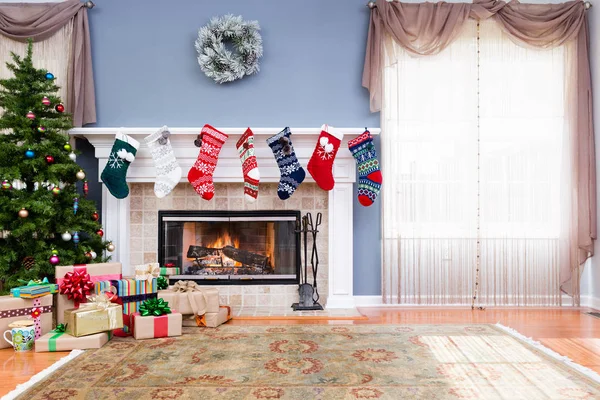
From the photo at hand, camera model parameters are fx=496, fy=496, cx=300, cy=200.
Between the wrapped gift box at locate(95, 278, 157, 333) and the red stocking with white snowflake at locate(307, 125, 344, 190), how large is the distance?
1382 mm

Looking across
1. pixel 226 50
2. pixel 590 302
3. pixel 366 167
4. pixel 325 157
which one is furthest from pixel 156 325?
pixel 590 302

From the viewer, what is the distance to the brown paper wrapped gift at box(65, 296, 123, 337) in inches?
105

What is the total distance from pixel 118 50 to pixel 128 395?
2.83 meters

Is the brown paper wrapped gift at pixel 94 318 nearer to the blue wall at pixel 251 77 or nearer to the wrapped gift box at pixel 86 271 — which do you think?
the wrapped gift box at pixel 86 271

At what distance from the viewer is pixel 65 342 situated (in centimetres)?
261

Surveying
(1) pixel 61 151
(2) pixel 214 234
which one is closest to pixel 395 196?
(2) pixel 214 234

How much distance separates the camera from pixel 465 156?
3959mm

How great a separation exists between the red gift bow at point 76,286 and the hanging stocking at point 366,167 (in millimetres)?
1947

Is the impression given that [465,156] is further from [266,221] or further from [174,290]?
[174,290]

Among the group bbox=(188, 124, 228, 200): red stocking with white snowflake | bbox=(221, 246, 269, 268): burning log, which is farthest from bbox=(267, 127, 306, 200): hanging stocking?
bbox=(221, 246, 269, 268): burning log

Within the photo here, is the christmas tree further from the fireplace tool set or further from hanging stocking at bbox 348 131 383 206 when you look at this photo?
hanging stocking at bbox 348 131 383 206

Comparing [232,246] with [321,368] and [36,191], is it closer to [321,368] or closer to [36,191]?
[36,191]

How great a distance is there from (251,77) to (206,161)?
0.79 meters

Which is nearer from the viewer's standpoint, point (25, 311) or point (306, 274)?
point (25, 311)
